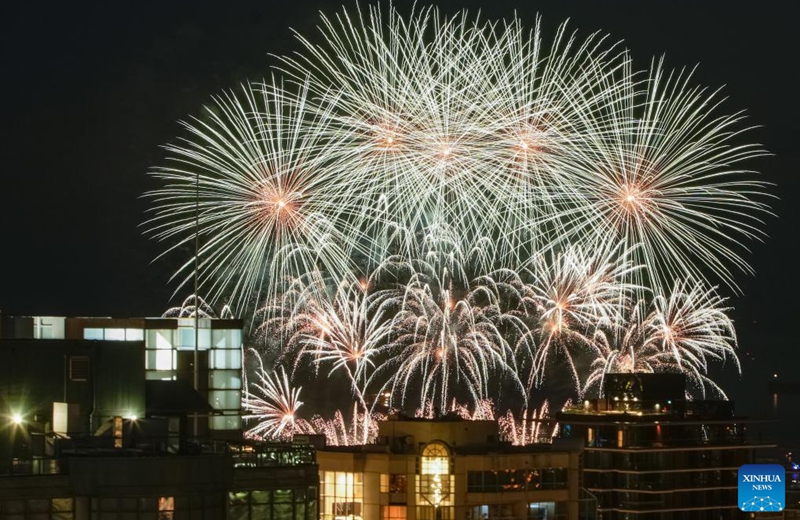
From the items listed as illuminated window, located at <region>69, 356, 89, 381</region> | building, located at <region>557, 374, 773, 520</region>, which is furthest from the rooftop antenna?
building, located at <region>557, 374, 773, 520</region>

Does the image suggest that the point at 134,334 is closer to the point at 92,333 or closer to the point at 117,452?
the point at 92,333

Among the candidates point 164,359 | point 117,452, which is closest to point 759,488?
point 164,359

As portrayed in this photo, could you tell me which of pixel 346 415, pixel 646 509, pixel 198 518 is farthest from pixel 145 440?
pixel 646 509

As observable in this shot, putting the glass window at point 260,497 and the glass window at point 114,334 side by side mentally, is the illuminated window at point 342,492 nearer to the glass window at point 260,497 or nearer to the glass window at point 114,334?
the glass window at point 114,334

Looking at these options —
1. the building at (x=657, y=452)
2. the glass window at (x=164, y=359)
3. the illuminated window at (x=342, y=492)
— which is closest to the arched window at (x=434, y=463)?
the illuminated window at (x=342, y=492)

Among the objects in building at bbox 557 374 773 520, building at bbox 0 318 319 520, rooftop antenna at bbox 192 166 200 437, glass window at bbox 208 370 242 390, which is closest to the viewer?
building at bbox 0 318 319 520

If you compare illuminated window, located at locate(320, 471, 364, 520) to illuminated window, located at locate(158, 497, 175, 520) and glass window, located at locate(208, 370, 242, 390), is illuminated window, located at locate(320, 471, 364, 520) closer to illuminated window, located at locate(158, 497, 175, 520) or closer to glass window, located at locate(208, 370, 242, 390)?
glass window, located at locate(208, 370, 242, 390)
